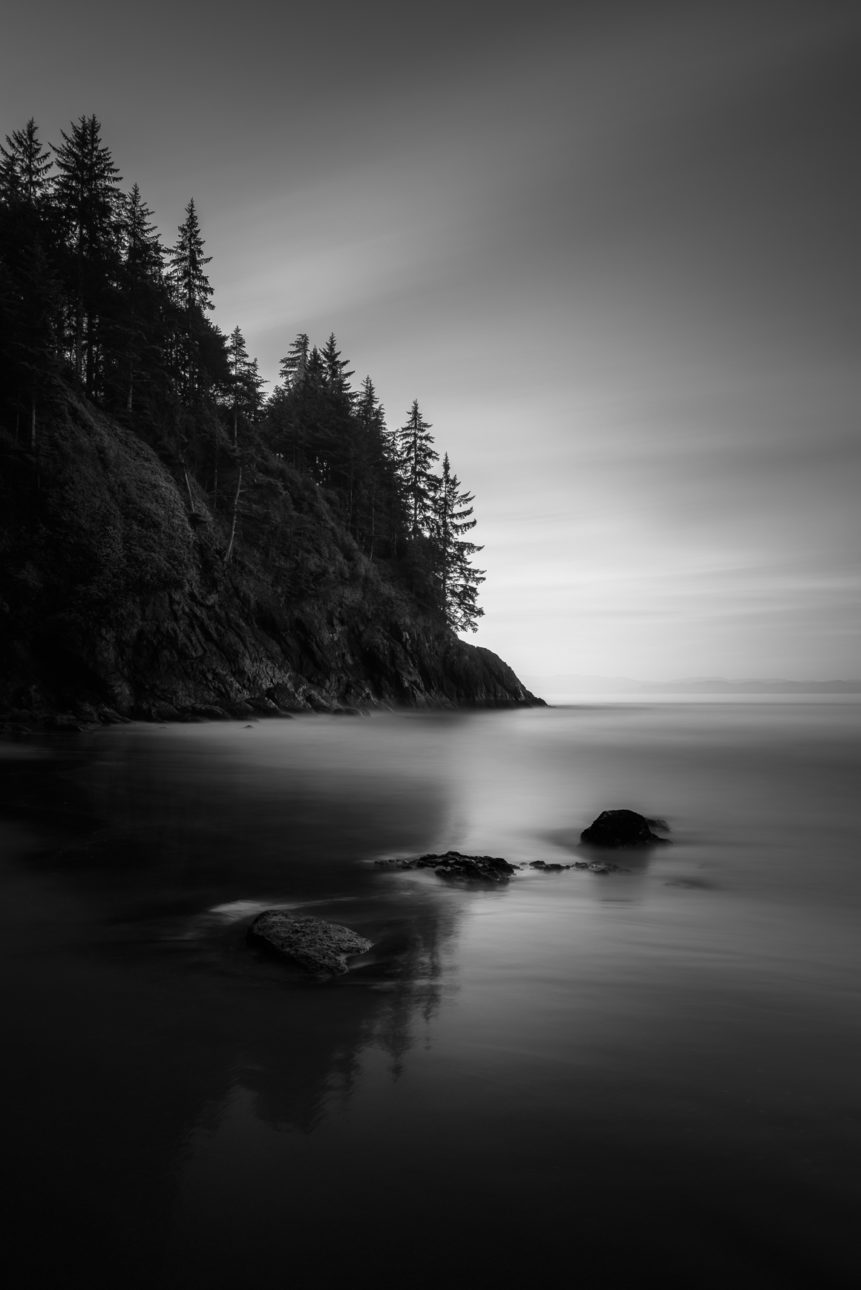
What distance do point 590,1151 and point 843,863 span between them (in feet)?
30.8

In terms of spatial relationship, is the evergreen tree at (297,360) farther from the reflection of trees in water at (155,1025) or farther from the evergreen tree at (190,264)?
the reflection of trees in water at (155,1025)

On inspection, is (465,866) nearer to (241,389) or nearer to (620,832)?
(620,832)

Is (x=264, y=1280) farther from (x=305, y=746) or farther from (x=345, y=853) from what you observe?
(x=305, y=746)

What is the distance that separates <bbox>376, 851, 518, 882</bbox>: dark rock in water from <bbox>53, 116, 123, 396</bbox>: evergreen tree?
128ft

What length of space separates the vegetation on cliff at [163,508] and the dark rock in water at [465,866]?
937 inches

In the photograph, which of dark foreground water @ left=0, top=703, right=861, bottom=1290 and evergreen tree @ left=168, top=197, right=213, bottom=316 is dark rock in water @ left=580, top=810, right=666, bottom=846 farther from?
evergreen tree @ left=168, top=197, right=213, bottom=316

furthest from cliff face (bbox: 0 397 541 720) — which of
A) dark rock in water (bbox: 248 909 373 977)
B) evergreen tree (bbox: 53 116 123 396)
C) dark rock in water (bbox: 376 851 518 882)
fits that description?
dark rock in water (bbox: 248 909 373 977)

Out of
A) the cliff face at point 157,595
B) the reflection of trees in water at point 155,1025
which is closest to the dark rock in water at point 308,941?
the reflection of trees in water at point 155,1025

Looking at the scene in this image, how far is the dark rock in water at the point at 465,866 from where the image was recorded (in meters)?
8.80

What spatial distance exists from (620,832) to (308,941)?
6.84 meters

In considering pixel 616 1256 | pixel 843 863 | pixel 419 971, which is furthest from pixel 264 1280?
pixel 843 863

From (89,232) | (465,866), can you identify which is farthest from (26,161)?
(465,866)

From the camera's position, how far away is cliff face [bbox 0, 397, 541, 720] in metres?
28.6

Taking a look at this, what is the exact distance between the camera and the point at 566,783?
20.3 meters
